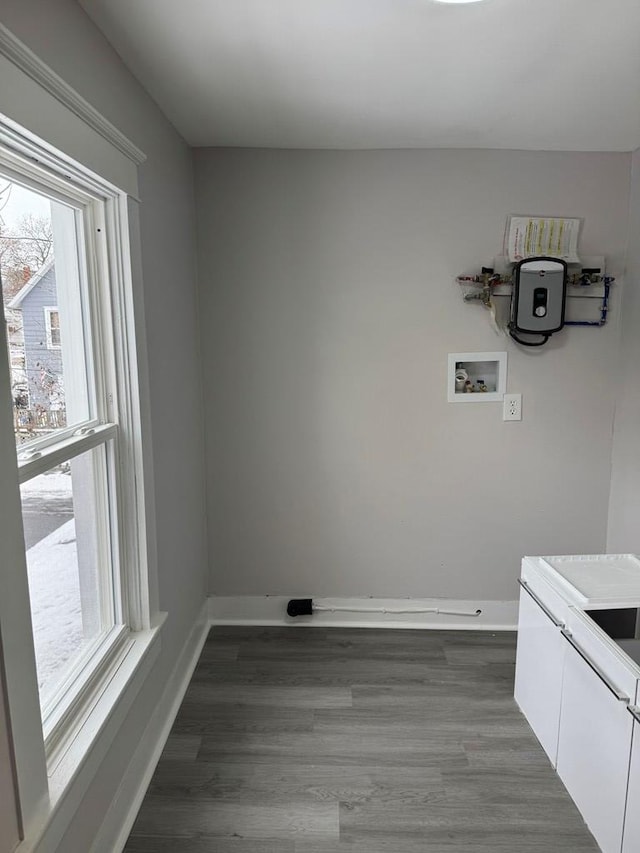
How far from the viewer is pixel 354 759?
1.98 meters

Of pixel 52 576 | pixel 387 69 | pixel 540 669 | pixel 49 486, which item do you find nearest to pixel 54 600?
pixel 52 576

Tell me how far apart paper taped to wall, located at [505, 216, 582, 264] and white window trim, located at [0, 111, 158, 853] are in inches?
69.7

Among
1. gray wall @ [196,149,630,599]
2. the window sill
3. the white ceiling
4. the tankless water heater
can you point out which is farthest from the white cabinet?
the white ceiling

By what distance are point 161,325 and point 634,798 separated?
2070 mm

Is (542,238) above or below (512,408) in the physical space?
above

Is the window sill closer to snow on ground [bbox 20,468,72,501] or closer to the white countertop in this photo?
snow on ground [bbox 20,468,72,501]

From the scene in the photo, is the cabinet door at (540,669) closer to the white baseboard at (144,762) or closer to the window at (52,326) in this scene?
the white baseboard at (144,762)

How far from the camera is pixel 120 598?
1827 mm

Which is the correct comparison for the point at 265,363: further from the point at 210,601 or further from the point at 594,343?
the point at 594,343

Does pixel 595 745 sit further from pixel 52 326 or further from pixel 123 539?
pixel 52 326

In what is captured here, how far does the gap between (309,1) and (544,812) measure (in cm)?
248

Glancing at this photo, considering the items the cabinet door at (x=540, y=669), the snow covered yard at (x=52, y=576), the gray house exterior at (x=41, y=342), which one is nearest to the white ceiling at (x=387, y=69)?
the gray house exterior at (x=41, y=342)

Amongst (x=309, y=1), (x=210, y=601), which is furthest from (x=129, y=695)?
(x=309, y=1)

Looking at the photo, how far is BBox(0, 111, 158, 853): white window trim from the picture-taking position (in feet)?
3.69
